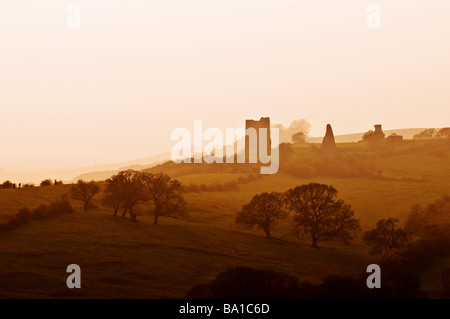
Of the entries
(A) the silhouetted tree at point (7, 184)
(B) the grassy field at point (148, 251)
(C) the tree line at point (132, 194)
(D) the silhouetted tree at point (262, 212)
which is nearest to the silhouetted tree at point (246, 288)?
(B) the grassy field at point (148, 251)

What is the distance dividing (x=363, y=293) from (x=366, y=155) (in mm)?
120501

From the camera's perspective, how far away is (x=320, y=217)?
70.3 m

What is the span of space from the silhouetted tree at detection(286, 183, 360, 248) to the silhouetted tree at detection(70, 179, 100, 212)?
26693 millimetres

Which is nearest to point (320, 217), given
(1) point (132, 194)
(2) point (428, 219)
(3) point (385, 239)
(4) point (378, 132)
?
(3) point (385, 239)

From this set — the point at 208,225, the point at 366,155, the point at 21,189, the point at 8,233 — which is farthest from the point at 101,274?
the point at 366,155

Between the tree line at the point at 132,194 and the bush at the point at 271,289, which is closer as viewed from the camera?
the bush at the point at 271,289

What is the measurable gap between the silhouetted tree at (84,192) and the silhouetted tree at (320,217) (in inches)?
1051

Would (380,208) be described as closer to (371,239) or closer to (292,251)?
(371,239)

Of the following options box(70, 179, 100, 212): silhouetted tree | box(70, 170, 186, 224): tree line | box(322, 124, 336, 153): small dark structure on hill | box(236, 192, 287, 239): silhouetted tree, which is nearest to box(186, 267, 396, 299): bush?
box(236, 192, 287, 239): silhouetted tree

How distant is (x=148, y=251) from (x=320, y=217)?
25320mm

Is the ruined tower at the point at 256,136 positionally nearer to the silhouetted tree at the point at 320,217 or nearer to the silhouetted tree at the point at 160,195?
the silhouetted tree at the point at 160,195

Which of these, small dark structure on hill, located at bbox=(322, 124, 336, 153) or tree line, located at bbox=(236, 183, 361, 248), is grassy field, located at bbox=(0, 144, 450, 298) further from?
small dark structure on hill, located at bbox=(322, 124, 336, 153)

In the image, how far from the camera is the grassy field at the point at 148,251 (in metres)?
41.5

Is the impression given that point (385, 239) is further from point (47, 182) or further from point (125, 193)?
point (47, 182)
